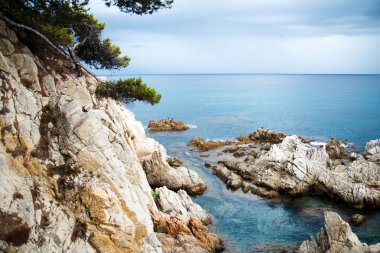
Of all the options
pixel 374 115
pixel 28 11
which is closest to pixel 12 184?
pixel 28 11

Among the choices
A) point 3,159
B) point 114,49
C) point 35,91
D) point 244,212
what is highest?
point 114,49

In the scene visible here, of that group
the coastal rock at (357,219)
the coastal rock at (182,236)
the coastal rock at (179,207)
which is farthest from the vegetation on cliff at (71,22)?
the coastal rock at (357,219)

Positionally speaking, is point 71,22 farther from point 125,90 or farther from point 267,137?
point 267,137

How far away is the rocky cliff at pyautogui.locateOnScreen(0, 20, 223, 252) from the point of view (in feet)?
53.7

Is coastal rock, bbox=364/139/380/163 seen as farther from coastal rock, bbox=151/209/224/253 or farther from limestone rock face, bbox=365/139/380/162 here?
coastal rock, bbox=151/209/224/253

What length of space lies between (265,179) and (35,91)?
32.8m

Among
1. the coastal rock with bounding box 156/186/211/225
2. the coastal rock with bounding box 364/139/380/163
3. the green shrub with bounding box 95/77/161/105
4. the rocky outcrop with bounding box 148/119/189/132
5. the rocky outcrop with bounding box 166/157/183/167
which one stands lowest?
the rocky outcrop with bounding box 148/119/189/132

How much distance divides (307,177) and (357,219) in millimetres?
9281

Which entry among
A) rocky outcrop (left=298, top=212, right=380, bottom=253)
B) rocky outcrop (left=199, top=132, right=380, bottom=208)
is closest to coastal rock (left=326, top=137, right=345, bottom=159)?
rocky outcrop (left=199, top=132, right=380, bottom=208)

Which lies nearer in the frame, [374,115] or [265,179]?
[265,179]

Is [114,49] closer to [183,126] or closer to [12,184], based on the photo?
[12,184]

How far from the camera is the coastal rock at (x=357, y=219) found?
33.4 metres

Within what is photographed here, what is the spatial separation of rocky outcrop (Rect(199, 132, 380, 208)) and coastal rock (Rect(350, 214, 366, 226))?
3.02m

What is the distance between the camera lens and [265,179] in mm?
43438
